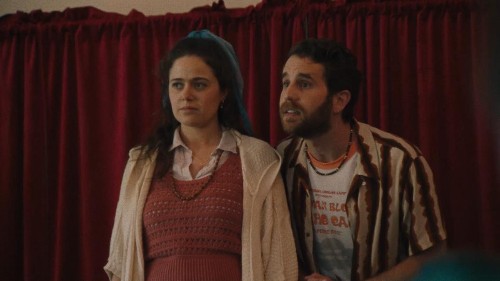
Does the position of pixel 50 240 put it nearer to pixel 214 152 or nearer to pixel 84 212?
pixel 84 212

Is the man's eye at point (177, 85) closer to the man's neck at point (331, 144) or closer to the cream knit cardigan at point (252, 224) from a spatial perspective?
the cream knit cardigan at point (252, 224)

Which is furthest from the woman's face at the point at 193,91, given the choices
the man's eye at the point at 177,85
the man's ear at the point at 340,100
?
the man's ear at the point at 340,100

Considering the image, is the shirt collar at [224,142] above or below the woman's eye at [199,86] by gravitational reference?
below

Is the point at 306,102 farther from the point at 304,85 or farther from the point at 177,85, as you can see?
the point at 177,85

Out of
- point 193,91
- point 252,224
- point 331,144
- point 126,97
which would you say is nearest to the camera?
point 252,224

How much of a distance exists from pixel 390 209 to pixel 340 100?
36cm

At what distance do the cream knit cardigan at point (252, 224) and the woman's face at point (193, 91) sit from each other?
0.14 m

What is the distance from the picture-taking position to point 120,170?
206 cm

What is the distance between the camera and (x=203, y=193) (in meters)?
1.34

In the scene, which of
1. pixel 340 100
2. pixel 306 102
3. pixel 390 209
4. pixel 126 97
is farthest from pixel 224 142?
pixel 126 97

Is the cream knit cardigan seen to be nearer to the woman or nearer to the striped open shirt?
the woman

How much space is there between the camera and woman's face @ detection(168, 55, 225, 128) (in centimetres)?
140

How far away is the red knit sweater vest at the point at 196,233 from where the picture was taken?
1.29 meters

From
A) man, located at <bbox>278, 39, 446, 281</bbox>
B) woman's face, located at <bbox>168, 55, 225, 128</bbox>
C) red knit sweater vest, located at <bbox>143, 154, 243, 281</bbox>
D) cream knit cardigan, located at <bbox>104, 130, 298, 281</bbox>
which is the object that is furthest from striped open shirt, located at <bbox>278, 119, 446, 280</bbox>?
woman's face, located at <bbox>168, 55, 225, 128</bbox>
